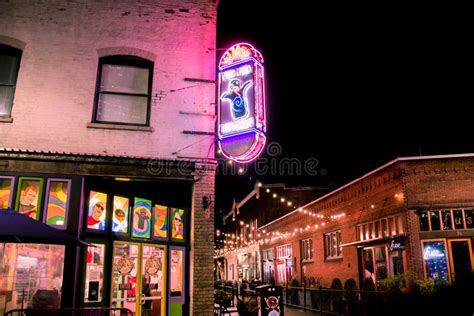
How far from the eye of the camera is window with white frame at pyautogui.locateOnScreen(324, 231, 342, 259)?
23041 mm

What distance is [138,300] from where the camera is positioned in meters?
10.9

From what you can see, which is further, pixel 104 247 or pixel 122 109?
pixel 122 109

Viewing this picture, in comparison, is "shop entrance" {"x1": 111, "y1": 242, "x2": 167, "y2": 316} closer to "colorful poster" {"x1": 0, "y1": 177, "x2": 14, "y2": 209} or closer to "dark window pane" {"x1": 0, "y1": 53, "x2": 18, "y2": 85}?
"colorful poster" {"x1": 0, "y1": 177, "x2": 14, "y2": 209}

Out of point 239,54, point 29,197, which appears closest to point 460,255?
point 239,54

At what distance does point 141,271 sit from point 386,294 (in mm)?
7591

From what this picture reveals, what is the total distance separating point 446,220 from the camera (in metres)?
15.9

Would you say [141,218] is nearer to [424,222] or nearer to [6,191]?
[6,191]

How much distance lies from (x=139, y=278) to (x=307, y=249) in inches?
750

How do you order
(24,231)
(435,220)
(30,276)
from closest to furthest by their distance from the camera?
(24,231) < (30,276) < (435,220)

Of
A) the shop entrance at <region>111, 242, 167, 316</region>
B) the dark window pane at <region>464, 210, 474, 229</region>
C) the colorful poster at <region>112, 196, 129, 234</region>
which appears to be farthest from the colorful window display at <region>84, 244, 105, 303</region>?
the dark window pane at <region>464, 210, 474, 229</region>

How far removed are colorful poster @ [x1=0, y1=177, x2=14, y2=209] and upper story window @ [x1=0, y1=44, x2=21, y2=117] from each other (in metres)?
1.73

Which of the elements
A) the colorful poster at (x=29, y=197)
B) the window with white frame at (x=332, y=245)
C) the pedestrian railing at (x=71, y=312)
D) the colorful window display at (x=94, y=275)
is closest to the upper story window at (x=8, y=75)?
the colorful poster at (x=29, y=197)

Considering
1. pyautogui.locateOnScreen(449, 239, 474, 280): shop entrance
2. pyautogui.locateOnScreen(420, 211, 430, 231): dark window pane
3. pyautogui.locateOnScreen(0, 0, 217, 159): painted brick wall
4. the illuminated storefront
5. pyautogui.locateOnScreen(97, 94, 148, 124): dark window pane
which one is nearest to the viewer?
the illuminated storefront

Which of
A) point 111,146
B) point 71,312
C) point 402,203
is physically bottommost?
point 71,312
